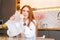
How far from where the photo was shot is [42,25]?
256 cm

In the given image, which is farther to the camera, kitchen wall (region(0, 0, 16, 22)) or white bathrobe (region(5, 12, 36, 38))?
kitchen wall (region(0, 0, 16, 22))

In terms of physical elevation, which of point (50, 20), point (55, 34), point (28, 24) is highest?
point (28, 24)

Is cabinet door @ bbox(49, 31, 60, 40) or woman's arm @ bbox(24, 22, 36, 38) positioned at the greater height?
woman's arm @ bbox(24, 22, 36, 38)

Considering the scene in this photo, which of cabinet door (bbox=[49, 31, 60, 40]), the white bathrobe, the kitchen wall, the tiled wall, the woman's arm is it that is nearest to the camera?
the white bathrobe

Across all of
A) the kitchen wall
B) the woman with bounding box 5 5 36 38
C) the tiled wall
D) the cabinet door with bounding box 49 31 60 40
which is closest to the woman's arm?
the woman with bounding box 5 5 36 38

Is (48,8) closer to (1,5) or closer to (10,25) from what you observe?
(1,5)

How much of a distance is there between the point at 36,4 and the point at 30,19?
4.50 feet

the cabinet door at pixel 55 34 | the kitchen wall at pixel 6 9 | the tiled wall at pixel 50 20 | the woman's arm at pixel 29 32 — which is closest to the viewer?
the woman's arm at pixel 29 32

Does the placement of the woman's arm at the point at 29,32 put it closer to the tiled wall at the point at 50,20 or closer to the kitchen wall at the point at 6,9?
the tiled wall at the point at 50,20

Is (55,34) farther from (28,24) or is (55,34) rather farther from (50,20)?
(28,24)

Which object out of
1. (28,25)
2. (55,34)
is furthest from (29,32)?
(55,34)

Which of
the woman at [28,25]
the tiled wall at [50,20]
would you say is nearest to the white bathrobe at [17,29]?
the woman at [28,25]

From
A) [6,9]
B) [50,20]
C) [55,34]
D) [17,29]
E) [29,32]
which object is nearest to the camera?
[17,29]

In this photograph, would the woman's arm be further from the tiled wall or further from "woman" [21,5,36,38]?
the tiled wall
